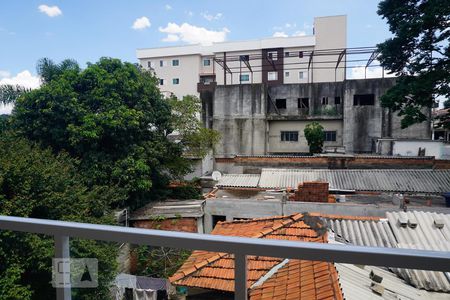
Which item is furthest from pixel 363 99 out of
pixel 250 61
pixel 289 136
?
pixel 250 61

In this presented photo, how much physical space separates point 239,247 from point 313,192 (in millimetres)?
7843

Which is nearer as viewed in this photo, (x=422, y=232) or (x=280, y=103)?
(x=422, y=232)

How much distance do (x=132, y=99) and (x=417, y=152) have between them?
11684 mm

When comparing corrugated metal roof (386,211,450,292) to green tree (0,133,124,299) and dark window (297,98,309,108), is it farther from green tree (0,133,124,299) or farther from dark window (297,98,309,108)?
dark window (297,98,309,108)

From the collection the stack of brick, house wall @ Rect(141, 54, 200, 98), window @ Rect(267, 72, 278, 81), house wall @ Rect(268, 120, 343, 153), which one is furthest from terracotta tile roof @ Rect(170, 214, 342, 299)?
house wall @ Rect(141, 54, 200, 98)

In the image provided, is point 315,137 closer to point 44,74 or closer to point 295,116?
point 295,116

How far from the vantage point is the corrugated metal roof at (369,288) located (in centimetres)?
285

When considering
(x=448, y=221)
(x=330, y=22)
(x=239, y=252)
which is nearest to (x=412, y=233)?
(x=448, y=221)

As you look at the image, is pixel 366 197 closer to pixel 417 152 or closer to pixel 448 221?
pixel 448 221

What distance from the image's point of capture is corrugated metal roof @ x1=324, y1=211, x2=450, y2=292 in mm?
4456

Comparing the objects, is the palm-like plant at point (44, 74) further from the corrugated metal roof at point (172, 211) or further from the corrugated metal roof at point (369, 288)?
the corrugated metal roof at point (369, 288)

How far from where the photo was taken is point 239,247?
77cm

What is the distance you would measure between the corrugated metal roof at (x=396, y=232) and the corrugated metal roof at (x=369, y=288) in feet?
3.58

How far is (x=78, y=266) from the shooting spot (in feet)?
3.55
